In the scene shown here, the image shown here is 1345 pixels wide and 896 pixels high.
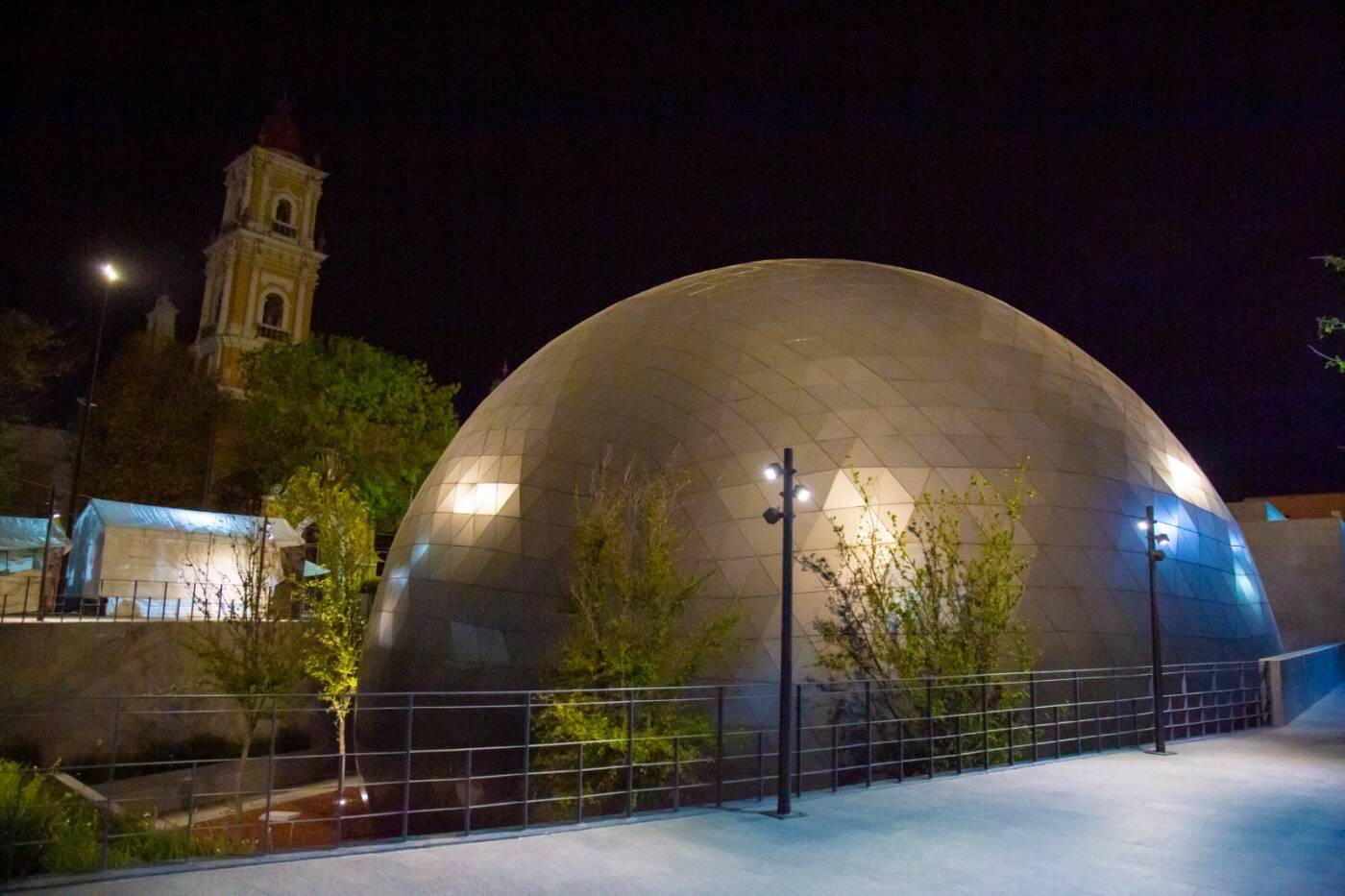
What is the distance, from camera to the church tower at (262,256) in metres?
57.2

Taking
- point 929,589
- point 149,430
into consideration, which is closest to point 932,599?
point 929,589

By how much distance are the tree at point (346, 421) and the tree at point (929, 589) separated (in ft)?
95.9

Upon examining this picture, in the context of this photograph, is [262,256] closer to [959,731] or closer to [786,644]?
→ [959,731]

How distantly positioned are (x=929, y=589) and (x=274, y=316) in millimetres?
54478

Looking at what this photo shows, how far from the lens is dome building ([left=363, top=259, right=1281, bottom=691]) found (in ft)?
57.6

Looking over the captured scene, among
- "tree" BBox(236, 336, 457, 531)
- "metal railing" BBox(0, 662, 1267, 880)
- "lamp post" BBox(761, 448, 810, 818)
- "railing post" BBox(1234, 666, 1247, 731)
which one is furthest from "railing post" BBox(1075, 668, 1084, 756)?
"tree" BBox(236, 336, 457, 531)

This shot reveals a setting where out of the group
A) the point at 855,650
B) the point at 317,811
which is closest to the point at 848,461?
the point at 855,650

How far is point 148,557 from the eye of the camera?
29.5m

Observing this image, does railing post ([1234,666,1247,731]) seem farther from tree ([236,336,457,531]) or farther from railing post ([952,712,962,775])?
tree ([236,336,457,531])

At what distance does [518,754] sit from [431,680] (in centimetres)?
272

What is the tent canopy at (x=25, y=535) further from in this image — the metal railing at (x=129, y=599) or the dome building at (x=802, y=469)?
the dome building at (x=802, y=469)

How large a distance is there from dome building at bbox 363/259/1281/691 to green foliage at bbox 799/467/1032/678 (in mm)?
424

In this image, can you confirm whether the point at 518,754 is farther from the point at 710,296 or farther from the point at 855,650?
the point at 710,296

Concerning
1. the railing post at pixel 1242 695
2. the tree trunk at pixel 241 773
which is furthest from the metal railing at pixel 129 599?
the railing post at pixel 1242 695
